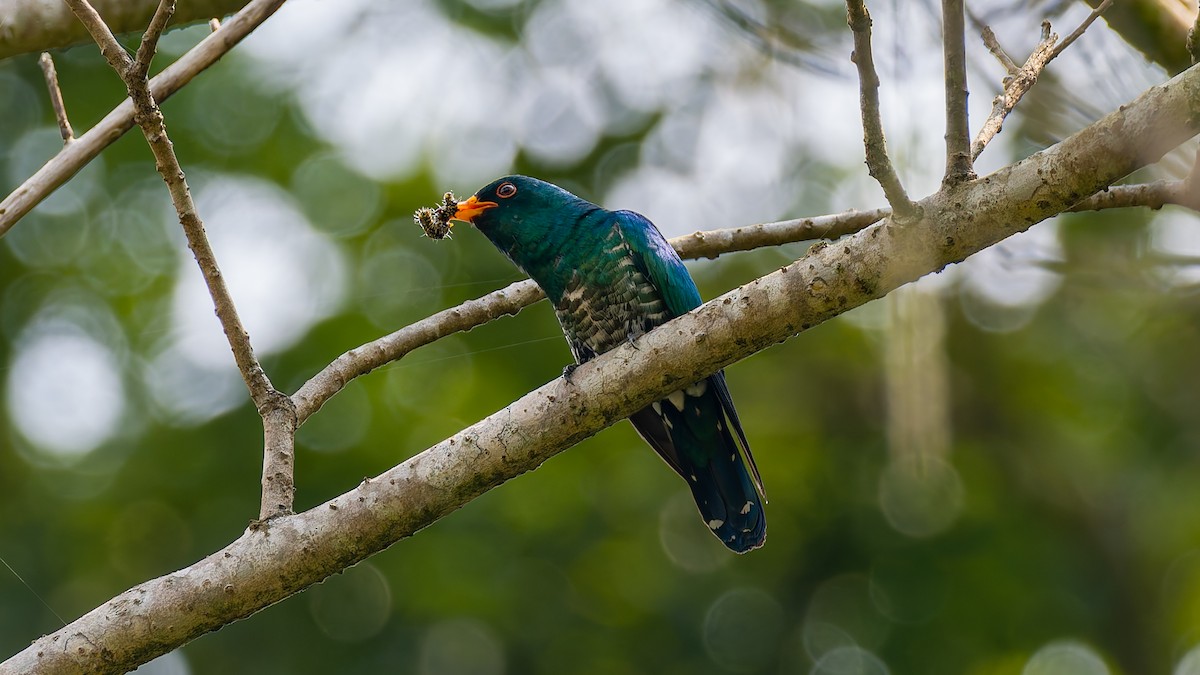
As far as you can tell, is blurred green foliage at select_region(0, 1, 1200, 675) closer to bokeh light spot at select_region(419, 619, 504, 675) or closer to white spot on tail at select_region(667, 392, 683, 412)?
bokeh light spot at select_region(419, 619, 504, 675)

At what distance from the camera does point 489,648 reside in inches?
392

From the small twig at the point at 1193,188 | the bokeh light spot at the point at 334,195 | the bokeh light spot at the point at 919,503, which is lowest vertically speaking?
the small twig at the point at 1193,188

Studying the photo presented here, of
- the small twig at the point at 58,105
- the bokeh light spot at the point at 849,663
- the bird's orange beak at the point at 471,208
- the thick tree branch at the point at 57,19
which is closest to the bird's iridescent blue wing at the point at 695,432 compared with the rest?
the bird's orange beak at the point at 471,208

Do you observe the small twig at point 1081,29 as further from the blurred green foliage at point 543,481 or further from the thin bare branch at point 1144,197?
the blurred green foliage at point 543,481

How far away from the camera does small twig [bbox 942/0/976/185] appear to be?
275cm

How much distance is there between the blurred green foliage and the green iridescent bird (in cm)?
460

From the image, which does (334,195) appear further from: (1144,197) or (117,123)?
(1144,197)

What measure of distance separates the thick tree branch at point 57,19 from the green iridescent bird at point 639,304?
1.45 m

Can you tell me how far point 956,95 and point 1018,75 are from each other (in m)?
0.56

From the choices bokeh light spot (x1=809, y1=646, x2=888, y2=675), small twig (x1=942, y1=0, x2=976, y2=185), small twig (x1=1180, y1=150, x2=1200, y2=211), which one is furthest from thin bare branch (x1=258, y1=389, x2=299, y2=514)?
bokeh light spot (x1=809, y1=646, x2=888, y2=675)

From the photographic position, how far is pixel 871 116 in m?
2.76

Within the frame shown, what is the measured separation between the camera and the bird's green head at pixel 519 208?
15.5ft

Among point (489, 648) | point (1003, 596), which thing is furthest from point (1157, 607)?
point (489, 648)

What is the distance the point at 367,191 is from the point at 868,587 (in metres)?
5.51
